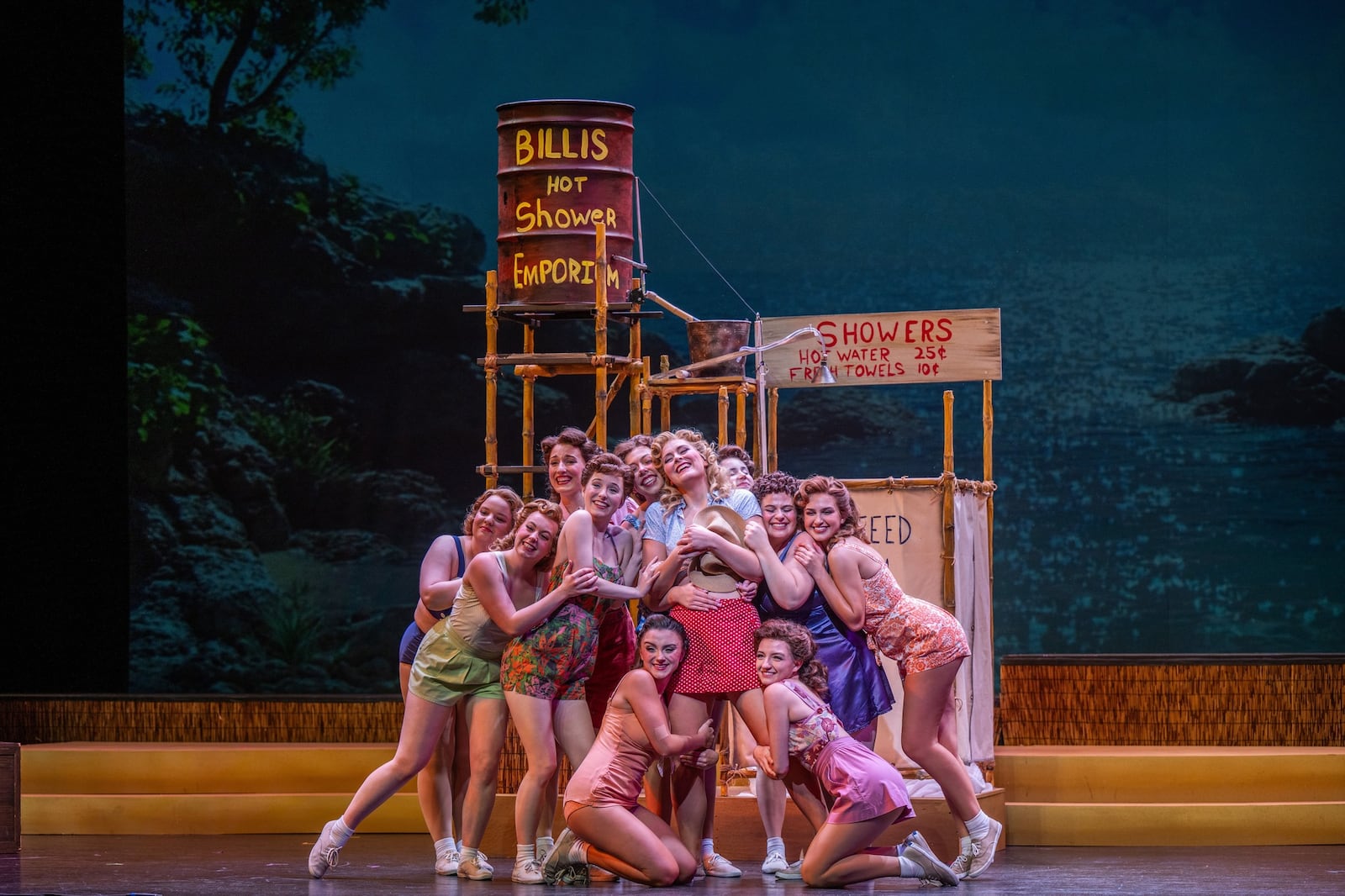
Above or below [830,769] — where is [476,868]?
below

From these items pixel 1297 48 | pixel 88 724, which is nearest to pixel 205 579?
pixel 88 724

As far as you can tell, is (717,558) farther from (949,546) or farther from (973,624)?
(973,624)

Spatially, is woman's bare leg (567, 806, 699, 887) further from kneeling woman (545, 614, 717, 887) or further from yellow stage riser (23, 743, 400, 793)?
yellow stage riser (23, 743, 400, 793)

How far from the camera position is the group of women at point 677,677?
5.18 m

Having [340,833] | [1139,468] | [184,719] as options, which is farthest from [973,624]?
[1139,468]

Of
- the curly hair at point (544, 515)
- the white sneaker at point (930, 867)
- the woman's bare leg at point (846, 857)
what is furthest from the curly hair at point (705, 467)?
the white sneaker at point (930, 867)

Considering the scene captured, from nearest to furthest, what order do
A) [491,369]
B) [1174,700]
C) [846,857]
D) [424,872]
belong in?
[846,857] → [424,872] → [491,369] → [1174,700]

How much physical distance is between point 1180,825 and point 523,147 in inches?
143

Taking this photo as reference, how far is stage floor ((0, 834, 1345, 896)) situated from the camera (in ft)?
16.6

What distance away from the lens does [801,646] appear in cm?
523

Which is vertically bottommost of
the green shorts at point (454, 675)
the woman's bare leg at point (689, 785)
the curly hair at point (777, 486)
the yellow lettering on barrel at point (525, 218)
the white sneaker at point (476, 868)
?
the white sneaker at point (476, 868)

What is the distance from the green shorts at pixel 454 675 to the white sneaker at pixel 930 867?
55.2 inches

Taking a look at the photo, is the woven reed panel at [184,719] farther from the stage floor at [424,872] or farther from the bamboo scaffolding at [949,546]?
the bamboo scaffolding at [949,546]

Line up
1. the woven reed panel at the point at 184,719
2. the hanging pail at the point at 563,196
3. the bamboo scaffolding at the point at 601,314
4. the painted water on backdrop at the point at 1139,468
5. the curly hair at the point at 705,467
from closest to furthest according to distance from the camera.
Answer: the curly hair at the point at 705,467 → the bamboo scaffolding at the point at 601,314 → the hanging pail at the point at 563,196 → the woven reed panel at the point at 184,719 → the painted water on backdrop at the point at 1139,468
